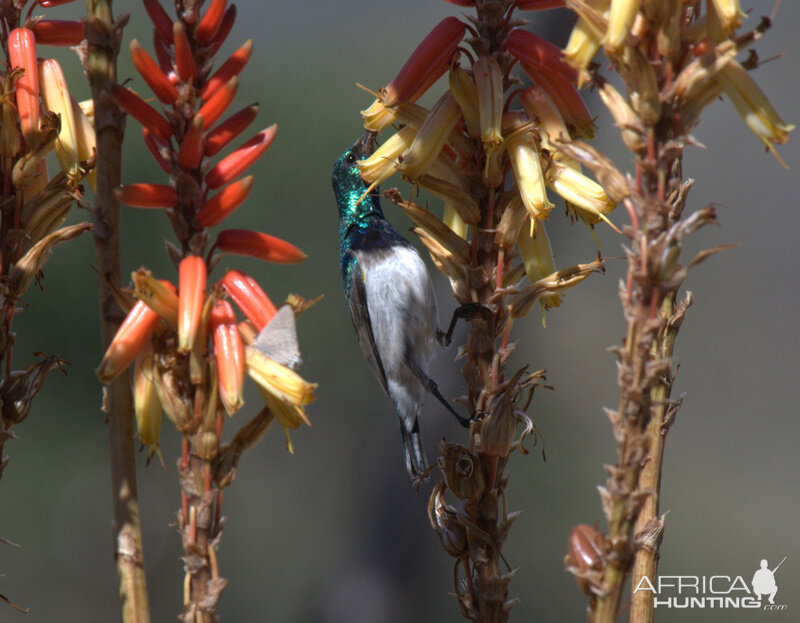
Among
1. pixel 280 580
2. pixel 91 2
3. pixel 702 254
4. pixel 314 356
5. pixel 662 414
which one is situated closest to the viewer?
pixel 702 254

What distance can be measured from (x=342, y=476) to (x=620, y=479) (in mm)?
2357

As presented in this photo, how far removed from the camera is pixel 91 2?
0.60 metres

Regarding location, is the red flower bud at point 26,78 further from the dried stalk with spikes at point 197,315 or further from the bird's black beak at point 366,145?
the bird's black beak at point 366,145

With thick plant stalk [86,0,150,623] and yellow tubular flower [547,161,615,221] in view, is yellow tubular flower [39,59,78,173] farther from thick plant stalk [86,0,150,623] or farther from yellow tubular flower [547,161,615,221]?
yellow tubular flower [547,161,615,221]

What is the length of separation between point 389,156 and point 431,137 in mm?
70

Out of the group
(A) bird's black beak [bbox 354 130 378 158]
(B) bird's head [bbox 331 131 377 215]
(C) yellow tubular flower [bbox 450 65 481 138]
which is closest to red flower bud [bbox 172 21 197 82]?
(C) yellow tubular flower [bbox 450 65 481 138]

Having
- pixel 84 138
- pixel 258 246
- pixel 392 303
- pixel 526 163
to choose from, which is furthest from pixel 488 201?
pixel 392 303

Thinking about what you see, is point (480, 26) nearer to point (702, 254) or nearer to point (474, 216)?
point (474, 216)

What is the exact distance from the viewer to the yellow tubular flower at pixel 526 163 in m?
0.65

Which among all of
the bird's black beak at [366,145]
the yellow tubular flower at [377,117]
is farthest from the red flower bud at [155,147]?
the bird's black beak at [366,145]

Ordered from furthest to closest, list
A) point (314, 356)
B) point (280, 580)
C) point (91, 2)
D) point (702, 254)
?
point (280, 580) < point (314, 356) < point (91, 2) < point (702, 254)

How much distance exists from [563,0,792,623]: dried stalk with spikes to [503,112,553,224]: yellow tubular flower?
14 centimetres

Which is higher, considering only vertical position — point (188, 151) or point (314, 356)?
point (188, 151)

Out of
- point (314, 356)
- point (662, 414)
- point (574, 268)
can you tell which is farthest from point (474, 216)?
point (314, 356)
